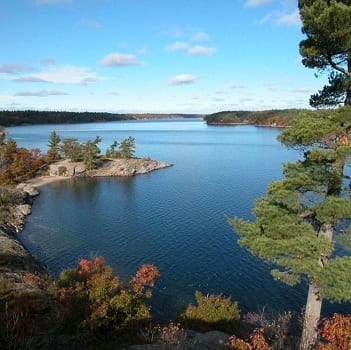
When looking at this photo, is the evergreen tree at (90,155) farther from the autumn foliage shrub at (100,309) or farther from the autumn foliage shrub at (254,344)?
the autumn foliage shrub at (254,344)

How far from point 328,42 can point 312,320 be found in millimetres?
11227

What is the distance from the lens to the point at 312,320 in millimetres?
15180

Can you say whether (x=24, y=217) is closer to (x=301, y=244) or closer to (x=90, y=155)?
(x=90, y=155)

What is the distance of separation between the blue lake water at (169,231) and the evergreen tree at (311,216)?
56.5 ft

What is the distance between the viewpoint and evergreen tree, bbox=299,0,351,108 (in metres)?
12.5

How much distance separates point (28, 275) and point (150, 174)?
6459 cm

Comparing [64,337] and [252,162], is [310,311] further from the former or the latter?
[252,162]

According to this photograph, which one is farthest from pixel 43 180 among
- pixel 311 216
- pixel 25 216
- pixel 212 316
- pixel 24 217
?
pixel 311 216

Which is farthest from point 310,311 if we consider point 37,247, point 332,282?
point 37,247

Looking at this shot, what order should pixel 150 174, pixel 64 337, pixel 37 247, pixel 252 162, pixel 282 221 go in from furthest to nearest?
pixel 252 162
pixel 150 174
pixel 37 247
pixel 64 337
pixel 282 221

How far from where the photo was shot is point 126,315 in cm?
1912

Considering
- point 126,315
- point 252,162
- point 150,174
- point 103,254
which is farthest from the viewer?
point 252,162

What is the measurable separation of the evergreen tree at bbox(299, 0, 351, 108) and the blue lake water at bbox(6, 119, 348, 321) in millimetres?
21313

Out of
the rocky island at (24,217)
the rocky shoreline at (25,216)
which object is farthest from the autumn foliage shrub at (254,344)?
the rocky shoreline at (25,216)
